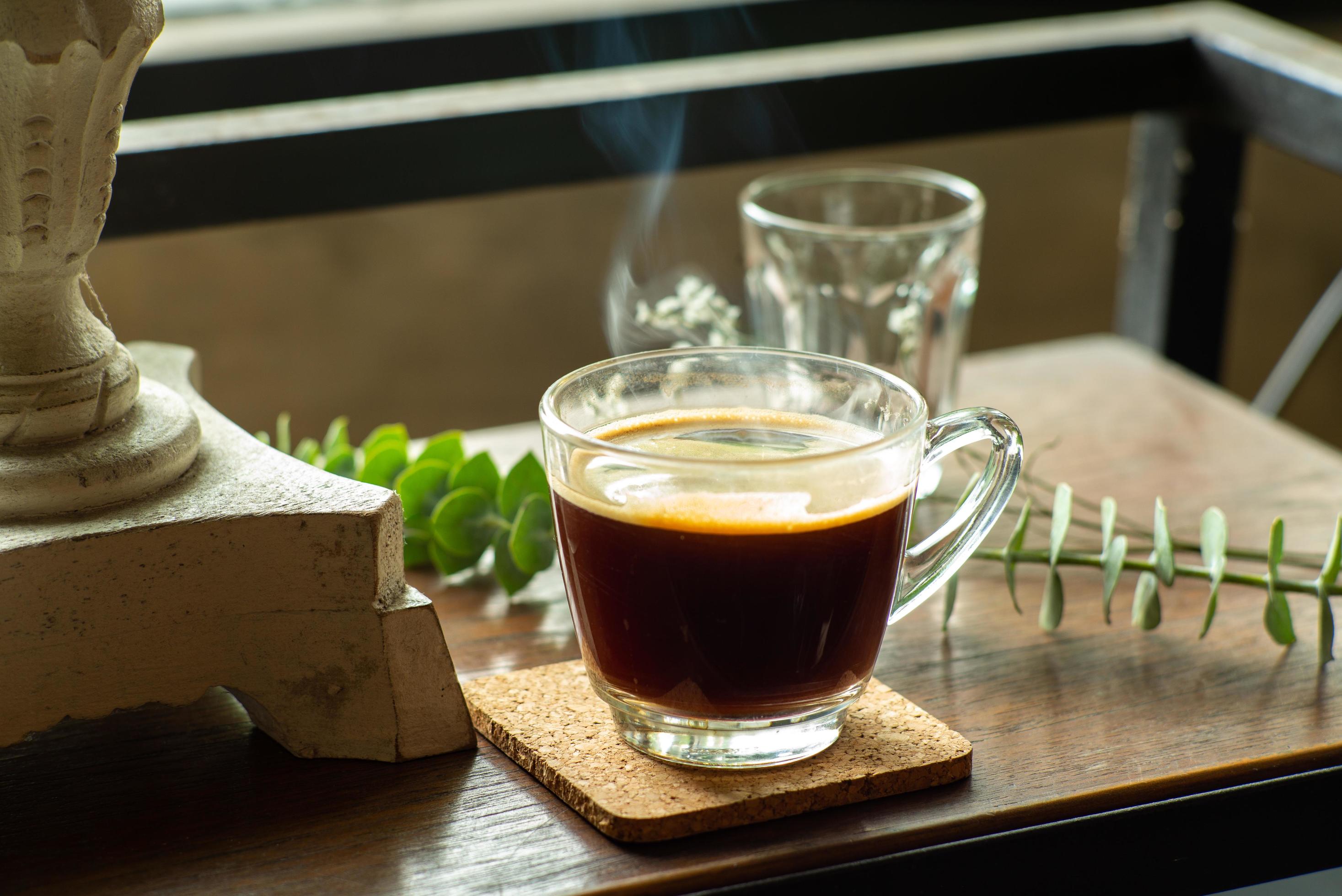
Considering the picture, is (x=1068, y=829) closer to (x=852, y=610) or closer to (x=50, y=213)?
(x=852, y=610)

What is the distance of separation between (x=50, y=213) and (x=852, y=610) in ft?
0.98

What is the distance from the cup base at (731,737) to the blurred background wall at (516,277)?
1.39 m

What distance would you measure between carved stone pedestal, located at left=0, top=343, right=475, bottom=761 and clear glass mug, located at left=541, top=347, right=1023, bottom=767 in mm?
64

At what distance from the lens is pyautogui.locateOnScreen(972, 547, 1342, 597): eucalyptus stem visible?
1.98 ft

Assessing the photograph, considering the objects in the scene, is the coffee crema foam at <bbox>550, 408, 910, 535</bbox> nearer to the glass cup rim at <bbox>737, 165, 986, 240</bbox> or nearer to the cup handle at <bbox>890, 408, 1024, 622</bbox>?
the cup handle at <bbox>890, 408, 1024, 622</bbox>

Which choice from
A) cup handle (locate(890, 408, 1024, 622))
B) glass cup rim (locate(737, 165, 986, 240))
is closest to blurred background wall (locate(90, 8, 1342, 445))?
glass cup rim (locate(737, 165, 986, 240))

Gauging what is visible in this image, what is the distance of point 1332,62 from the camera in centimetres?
97

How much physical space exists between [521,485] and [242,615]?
20 centimetres

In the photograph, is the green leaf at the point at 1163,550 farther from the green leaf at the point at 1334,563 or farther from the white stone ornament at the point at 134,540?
the white stone ornament at the point at 134,540

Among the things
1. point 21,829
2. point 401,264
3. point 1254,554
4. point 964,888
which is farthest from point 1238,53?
point 401,264

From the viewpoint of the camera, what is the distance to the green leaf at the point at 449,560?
669 millimetres

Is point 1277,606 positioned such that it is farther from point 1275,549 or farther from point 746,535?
point 746,535

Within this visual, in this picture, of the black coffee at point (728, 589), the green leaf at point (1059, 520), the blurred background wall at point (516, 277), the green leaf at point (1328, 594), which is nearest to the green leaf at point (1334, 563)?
the green leaf at point (1328, 594)

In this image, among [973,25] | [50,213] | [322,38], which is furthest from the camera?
[973,25]
